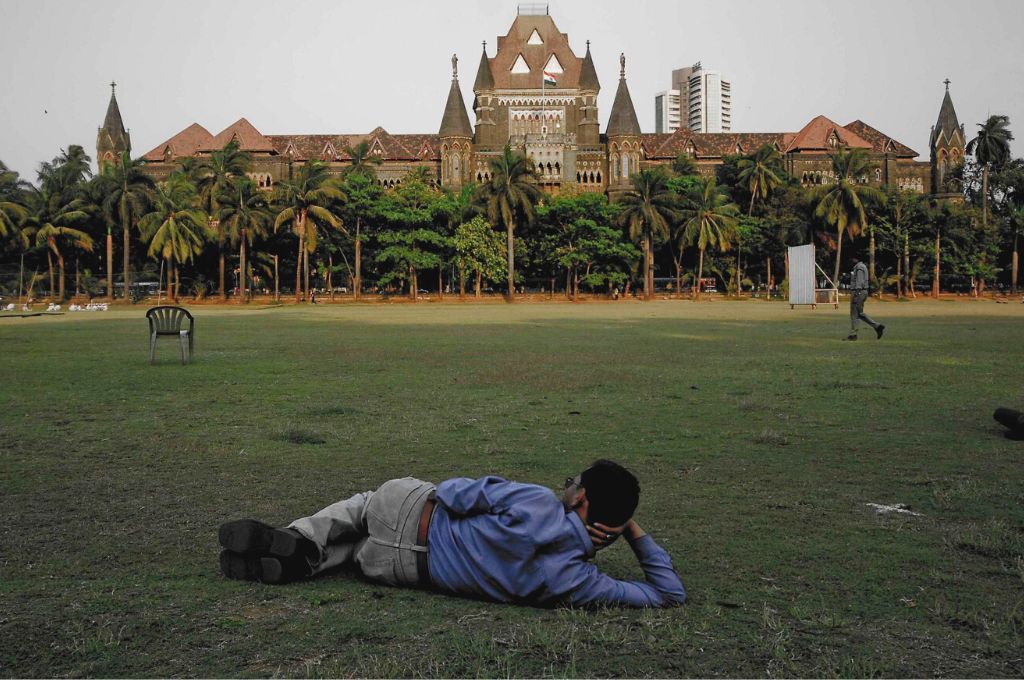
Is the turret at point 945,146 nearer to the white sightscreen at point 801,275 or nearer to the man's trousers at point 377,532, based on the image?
the white sightscreen at point 801,275

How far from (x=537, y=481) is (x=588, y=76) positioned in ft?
309

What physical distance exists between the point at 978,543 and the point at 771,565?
112 cm

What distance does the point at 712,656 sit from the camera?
3201mm

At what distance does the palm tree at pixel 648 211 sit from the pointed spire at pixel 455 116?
2896 cm

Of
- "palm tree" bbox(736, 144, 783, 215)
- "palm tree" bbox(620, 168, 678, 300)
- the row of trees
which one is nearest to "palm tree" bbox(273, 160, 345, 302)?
the row of trees

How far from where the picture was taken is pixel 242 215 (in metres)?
60.0

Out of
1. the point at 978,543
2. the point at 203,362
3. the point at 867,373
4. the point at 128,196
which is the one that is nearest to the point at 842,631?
the point at 978,543

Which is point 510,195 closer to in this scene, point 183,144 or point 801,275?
point 801,275

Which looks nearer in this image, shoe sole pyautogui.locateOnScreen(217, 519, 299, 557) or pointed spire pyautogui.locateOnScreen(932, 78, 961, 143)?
shoe sole pyautogui.locateOnScreen(217, 519, 299, 557)

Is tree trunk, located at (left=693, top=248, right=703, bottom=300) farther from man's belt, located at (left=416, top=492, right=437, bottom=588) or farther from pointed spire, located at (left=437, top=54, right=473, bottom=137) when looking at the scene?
man's belt, located at (left=416, top=492, right=437, bottom=588)

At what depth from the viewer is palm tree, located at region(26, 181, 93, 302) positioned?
60906 mm

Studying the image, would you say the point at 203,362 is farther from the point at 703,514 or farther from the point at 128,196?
the point at 128,196

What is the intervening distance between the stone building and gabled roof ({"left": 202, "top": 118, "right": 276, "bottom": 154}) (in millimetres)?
147

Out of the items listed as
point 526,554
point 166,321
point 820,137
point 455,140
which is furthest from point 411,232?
point 526,554
